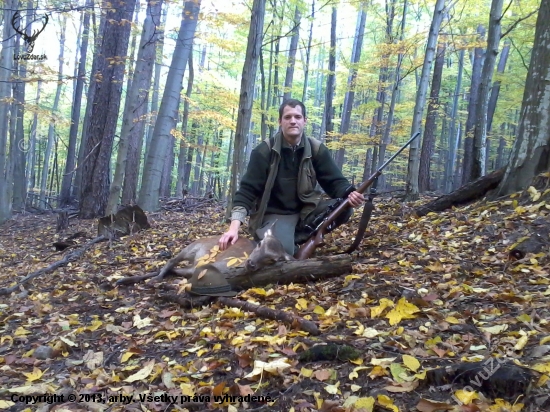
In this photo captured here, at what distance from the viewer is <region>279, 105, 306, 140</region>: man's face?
4.41 meters

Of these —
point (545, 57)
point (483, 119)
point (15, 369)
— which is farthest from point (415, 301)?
point (483, 119)

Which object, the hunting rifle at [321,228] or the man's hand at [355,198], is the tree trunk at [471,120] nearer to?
the hunting rifle at [321,228]

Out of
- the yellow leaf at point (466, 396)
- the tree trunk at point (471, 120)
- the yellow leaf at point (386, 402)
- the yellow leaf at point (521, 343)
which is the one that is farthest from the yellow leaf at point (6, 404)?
the tree trunk at point (471, 120)

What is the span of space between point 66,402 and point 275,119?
15962 millimetres

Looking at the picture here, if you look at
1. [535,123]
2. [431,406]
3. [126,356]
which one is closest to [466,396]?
[431,406]

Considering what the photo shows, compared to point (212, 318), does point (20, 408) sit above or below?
below

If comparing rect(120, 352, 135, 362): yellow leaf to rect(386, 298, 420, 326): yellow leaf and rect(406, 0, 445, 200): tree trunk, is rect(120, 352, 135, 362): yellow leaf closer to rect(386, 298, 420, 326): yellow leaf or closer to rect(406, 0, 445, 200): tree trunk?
rect(386, 298, 420, 326): yellow leaf

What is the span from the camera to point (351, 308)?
311 centimetres

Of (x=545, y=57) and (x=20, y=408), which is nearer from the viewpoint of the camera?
(x=20, y=408)

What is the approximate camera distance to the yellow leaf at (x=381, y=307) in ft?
9.75

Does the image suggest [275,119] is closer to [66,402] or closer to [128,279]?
[128,279]

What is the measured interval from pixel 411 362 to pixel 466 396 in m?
0.37

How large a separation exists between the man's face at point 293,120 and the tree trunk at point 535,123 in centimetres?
255

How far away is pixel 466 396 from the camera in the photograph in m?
1.87
